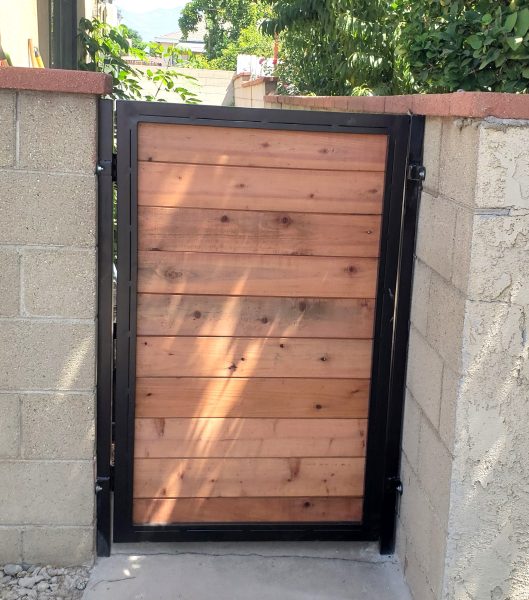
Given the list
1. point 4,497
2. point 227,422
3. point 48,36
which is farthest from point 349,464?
point 48,36

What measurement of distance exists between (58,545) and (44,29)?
15.7 feet

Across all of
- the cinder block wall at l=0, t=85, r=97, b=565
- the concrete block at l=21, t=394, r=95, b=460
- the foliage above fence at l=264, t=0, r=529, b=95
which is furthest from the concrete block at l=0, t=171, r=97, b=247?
the foliage above fence at l=264, t=0, r=529, b=95

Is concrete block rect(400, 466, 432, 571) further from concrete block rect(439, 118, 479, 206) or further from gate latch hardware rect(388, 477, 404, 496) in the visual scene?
concrete block rect(439, 118, 479, 206)

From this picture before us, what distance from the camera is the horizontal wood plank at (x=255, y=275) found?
3.46m

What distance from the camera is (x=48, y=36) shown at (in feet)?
23.4

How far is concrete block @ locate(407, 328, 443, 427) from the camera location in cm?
319

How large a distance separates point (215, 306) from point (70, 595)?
1329 mm

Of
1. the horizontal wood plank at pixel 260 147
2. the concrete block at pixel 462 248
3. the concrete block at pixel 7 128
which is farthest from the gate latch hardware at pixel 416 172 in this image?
the concrete block at pixel 7 128

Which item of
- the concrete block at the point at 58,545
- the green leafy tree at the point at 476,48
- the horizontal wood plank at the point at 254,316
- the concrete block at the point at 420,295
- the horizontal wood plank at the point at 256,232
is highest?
the green leafy tree at the point at 476,48

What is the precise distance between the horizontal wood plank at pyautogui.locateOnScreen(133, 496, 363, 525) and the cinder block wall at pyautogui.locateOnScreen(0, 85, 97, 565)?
0.92 ft

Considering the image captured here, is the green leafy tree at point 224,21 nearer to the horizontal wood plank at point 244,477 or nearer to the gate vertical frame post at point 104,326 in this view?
Result: the gate vertical frame post at point 104,326

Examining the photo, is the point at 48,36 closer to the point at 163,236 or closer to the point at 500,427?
the point at 163,236

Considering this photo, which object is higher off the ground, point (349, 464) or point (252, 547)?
point (349, 464)

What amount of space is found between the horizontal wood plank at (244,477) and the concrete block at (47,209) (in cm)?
104
